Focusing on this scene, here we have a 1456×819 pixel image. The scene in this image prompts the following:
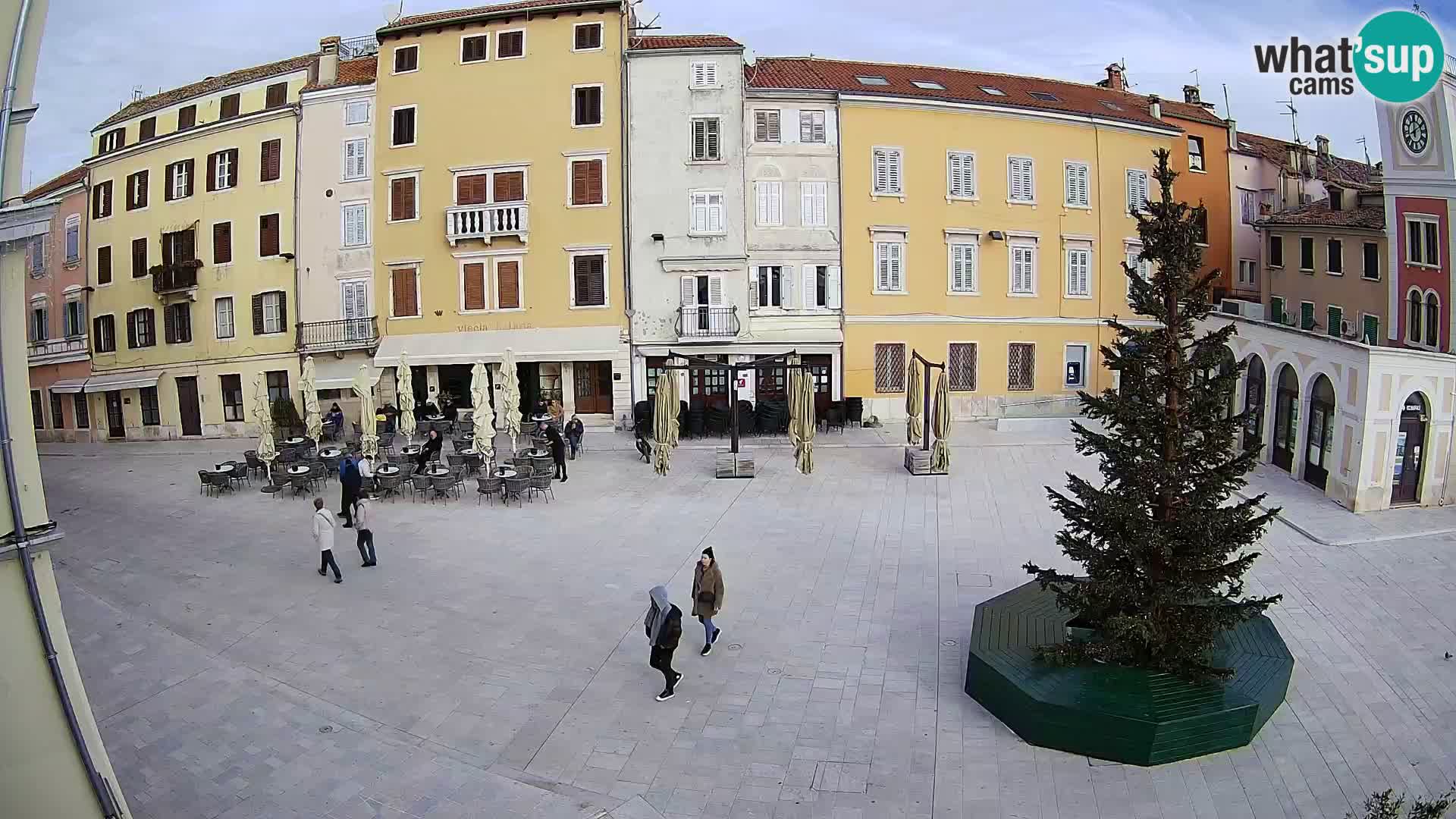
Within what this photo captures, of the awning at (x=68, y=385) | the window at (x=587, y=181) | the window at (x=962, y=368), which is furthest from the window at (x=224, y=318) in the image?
the window at (x=962, y=368)

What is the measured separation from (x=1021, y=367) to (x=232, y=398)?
27.6 m

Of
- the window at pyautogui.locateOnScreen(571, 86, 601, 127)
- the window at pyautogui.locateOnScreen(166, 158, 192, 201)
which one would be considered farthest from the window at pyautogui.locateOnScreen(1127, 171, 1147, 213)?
the window at pyautogui.locateOnScreen(166, 158, 192, 201)

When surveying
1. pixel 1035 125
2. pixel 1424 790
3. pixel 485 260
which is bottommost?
pixel 1424 790

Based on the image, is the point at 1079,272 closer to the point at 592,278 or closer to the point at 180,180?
the point at 592,278

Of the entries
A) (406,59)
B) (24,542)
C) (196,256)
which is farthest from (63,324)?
(24,542)

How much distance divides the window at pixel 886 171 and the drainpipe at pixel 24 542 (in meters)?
29.3

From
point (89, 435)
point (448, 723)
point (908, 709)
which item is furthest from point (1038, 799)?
point (89, 435)

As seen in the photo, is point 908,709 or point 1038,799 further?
point 908,709

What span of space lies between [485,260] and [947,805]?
28.1m

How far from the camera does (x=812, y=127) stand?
113 feet

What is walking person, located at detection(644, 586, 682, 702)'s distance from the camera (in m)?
12.7

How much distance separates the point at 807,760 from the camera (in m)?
11.4

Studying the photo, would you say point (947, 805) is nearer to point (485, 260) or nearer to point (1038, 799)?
point (1038, 799)

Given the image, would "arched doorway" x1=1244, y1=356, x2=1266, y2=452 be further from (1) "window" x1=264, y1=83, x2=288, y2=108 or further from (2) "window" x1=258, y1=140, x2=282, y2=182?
(1) "window" x1=264, y1=83, x2=288, y2=108
